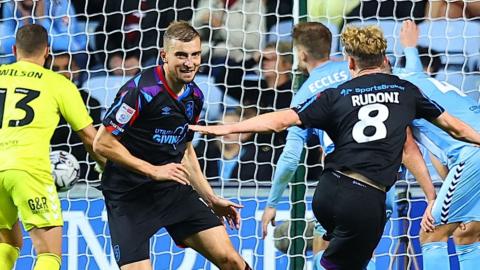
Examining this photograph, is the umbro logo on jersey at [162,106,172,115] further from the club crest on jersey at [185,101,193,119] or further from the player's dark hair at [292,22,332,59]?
the player's dark hair at [292,22,332,59]

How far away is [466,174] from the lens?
22.6 feet

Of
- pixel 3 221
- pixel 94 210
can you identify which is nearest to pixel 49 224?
pixel 3 221

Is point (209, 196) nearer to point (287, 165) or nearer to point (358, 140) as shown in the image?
point (358, 140)

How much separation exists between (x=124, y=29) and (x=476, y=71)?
8.46 feet

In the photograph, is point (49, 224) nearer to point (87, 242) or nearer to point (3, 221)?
point (3, 221)

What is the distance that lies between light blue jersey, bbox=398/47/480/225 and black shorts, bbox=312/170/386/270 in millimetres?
1412

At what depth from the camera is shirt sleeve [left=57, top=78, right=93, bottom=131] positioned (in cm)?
651

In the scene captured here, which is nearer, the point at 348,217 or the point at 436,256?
the point at 348,217

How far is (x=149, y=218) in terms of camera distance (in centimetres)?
593

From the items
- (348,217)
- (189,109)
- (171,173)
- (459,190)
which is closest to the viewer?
(348,217)

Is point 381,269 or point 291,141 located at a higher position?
point 291,141

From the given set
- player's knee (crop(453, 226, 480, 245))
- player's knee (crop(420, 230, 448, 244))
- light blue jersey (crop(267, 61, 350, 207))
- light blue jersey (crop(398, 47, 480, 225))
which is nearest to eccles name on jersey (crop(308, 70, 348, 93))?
light blue jersey (crop(267, 61, 350, 207))

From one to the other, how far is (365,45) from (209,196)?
119cm

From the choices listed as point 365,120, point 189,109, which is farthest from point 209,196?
point 365,120
